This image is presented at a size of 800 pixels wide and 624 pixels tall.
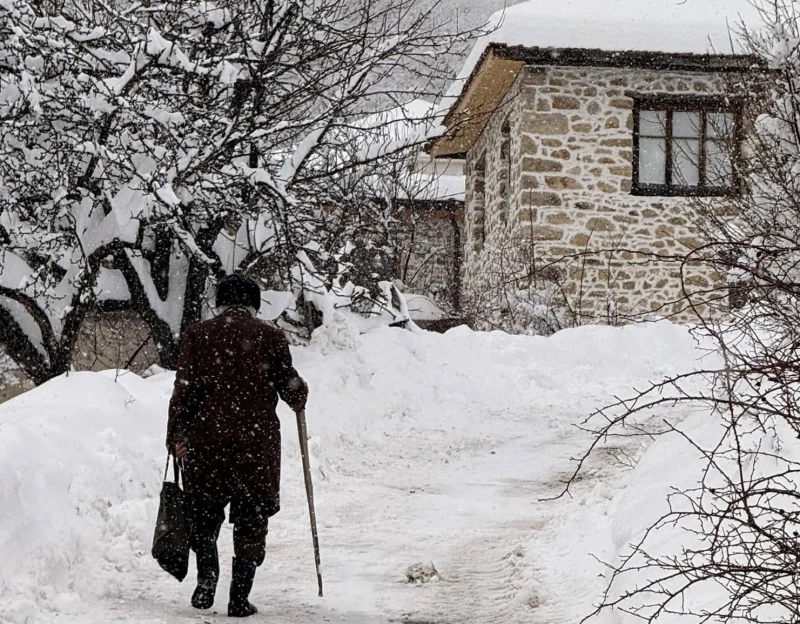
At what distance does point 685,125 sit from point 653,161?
75 cm

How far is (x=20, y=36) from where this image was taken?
23.1ft

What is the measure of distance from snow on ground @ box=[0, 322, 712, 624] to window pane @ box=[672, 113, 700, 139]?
6114 mm

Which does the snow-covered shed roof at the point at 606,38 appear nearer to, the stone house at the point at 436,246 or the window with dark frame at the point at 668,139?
the window with dark frame at the point at 668,139

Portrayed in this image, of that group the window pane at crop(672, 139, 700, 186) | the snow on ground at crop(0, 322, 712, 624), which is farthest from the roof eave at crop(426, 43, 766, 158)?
the snow on ground at crop(0, 322, 712, 624)

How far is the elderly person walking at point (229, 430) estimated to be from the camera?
454 centimetres

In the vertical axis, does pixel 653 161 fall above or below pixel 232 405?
above

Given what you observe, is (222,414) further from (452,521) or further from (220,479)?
(452,521)

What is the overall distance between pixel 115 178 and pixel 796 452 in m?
5.94

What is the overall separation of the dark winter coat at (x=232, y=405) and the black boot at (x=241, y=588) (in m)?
0.31

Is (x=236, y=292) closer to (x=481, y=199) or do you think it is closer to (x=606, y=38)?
(x=606, y=38)

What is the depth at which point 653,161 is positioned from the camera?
593 inches

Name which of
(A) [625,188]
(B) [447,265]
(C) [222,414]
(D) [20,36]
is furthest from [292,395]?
(B) [447,265]

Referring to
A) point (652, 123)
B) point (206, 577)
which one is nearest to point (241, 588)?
point (206, 577)

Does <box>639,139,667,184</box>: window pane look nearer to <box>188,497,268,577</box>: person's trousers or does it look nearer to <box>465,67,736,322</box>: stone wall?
<box>465,67,736,322</box>: stone wall
